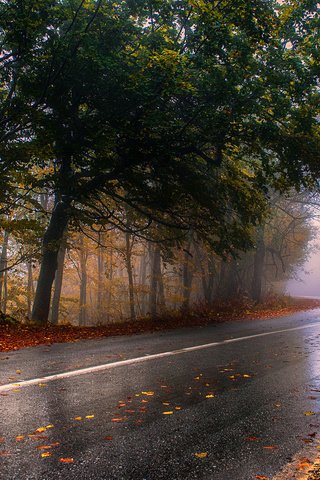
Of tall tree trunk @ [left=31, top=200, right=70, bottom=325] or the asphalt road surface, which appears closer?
the asphalt road surface

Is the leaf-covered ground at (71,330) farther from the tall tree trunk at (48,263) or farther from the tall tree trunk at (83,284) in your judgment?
the tall tree trunk at (83,284)

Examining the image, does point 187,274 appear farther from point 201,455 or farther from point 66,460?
point 66,460

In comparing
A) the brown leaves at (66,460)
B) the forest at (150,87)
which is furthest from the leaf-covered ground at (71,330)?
the brown leaves at (66,460)

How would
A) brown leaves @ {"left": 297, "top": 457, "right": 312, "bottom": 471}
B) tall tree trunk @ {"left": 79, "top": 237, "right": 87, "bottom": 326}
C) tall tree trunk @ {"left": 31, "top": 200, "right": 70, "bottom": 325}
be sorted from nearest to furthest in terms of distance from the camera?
brown leaves @ {"left": 297, "top": 457, "right": 312, "bottom": 471} < tall tree trunk @ {"left": 31, "top": 200, "right": 70, "bottom": 325} < tall tree trunk @ {"left": 79, "top": 237, "right": 87, "bottom": 326}

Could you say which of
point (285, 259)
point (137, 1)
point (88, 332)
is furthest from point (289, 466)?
point (285, 259)

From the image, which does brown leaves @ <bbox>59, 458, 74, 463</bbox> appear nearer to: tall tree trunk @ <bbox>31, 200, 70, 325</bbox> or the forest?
the forest

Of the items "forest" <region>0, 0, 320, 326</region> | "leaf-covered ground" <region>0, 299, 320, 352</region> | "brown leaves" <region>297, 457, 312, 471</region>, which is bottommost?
"brown leaves" <region>297, 457, 312, 471</region>

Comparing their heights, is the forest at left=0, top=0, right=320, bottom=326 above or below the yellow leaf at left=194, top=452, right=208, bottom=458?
above

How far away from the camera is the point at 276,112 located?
34.9ft

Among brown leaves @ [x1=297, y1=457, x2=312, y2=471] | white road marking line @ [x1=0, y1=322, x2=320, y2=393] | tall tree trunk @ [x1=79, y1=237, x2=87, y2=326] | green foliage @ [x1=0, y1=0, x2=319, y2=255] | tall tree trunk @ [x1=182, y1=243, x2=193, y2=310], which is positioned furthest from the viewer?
tall tree trunk @ [x1=79, y1=237, x2=87, y2=326]

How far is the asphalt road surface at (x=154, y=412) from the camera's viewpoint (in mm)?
3191

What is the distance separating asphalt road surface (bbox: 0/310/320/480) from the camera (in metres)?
3.19

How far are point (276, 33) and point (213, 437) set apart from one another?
10.1 m

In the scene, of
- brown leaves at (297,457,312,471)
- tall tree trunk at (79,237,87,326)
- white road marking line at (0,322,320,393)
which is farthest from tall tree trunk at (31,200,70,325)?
tall tree trunk at (79,237,87,326)
